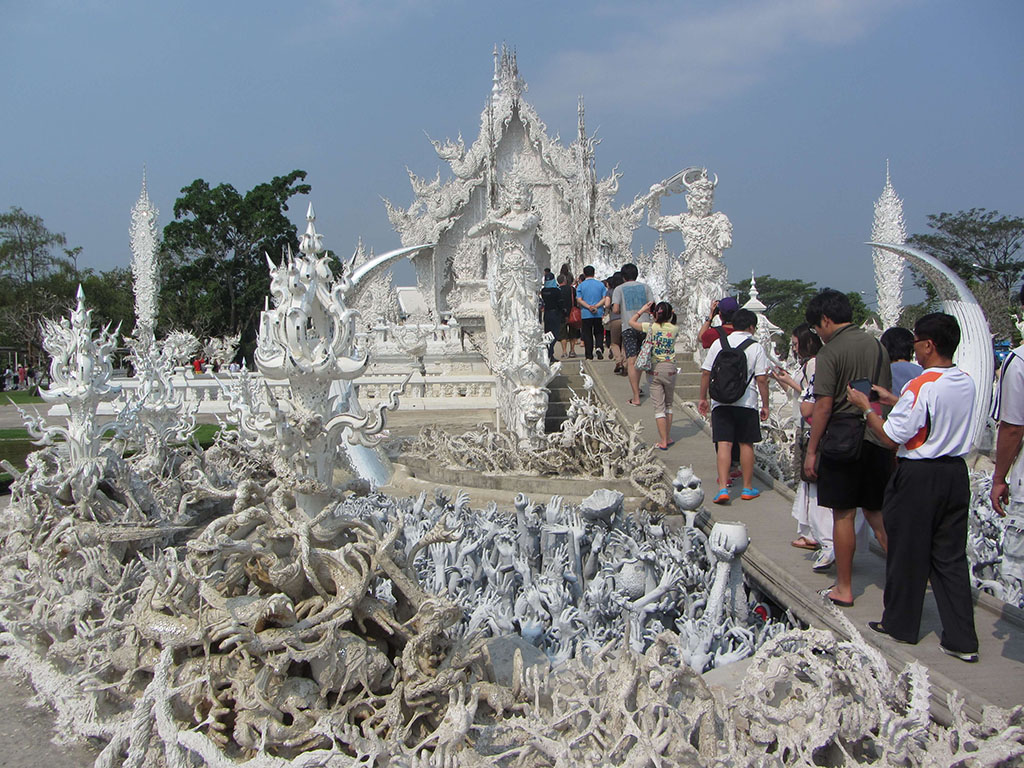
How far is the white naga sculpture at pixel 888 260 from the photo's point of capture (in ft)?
75.3

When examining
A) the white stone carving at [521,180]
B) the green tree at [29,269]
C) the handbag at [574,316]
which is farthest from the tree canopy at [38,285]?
the handbag at [574,316]

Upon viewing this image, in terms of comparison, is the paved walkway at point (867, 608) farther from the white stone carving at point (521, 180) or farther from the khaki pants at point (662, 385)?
the white stone carving at point (521, 180)

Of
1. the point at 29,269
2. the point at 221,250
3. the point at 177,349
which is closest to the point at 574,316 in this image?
the point at 177,349

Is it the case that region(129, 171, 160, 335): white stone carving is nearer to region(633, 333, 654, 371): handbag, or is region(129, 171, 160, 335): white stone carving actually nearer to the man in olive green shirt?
region(633, 333, 654, 371): handbag

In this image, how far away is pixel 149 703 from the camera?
2795mm

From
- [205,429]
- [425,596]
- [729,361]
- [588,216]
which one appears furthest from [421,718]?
[588,216]

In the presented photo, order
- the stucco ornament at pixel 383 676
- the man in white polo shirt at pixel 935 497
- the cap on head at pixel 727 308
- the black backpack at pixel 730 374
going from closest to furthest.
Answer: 1. the stucco ornament at pixel 383 676
2. the man in white polo shirt at pixel 935 497
3. the black backpack at pixel 730 374
4. the cap on head at pixel 727 308

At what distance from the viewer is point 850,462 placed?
3.69m

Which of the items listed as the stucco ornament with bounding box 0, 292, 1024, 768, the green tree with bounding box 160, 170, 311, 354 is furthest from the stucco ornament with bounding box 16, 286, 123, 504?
the green tree with bounding box 160, 170, 311, 354

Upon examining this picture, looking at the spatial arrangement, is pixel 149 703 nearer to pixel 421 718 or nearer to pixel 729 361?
pixel 421 718

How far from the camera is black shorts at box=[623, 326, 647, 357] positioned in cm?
860

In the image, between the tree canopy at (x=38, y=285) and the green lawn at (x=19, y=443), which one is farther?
the tree canopy at (x=38, y=285)

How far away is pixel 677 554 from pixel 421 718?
213 cm

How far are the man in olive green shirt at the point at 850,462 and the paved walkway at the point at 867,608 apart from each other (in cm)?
20
